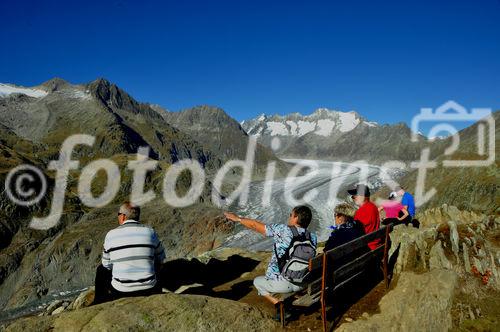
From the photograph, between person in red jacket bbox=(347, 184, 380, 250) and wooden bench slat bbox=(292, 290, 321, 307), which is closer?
wooden bench slat bbox=(292, 290, 321, 307)

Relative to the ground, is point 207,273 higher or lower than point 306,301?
lower

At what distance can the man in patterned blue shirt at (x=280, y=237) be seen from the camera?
29.3ft

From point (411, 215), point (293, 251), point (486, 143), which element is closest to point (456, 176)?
point (486, 143)

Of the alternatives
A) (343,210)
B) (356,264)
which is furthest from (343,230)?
(343,210)

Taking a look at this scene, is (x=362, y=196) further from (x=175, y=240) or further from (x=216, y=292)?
(x=175, y=240)

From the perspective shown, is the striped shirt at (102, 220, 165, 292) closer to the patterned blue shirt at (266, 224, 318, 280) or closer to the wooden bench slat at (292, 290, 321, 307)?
the patterned blue shirt at (266, 224, 318, 280)

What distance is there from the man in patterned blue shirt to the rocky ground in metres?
0.83

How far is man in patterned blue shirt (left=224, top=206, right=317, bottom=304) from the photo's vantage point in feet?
29.3

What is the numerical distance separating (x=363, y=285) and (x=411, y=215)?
6.06 meters

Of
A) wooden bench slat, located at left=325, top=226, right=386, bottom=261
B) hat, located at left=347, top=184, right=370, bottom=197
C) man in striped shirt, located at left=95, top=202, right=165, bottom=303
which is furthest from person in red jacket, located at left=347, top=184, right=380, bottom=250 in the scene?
man in striped shirt, located at left=95, top=202, right=165, bottom=303

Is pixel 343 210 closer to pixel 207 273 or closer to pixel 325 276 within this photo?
pixel 325 276

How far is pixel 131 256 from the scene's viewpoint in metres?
8.91

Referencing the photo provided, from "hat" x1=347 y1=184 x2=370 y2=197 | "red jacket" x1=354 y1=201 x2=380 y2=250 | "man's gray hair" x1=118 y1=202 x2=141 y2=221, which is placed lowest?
"red jacket" x1=354 y1=201 x2=380 y2=250

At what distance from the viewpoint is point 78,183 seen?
10894cm
